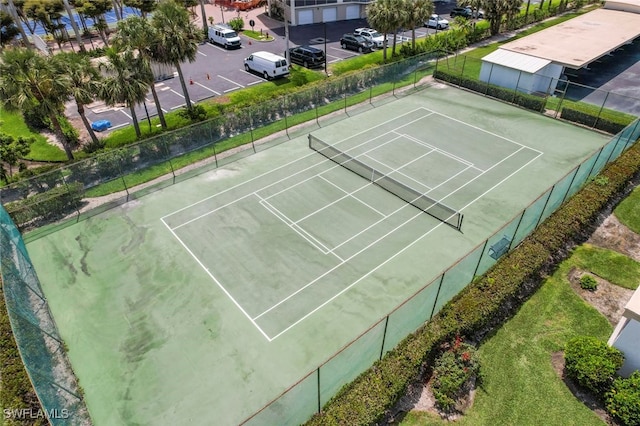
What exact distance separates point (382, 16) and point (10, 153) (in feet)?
98.8

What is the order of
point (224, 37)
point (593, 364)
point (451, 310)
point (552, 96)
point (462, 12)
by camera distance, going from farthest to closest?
1. point (462, 12)
2. point (224, 37)
3. point (552, 96)
4. point (451, 310)
5. point (593, 364)

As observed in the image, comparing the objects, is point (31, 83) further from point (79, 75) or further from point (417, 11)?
point (417, 11)

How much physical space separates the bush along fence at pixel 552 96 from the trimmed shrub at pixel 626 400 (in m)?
20.1

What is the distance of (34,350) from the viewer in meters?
12.5

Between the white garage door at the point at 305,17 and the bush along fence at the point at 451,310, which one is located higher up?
the white garage door at the point at 305,17

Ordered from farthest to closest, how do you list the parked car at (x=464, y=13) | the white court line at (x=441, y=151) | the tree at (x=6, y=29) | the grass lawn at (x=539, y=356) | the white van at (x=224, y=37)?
the parked car at (x=464, y=13) → the white van at (x=224, y=37) → the tree at (x=6, y=29) → the white court line at (x=441, y=151) → the grass lawn at (x=539, y=356)

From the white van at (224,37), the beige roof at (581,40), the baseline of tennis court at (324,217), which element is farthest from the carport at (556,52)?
the white van at (224,37)

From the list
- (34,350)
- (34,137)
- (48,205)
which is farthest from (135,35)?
(34,350)

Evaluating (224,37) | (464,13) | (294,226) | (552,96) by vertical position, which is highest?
(224,37)

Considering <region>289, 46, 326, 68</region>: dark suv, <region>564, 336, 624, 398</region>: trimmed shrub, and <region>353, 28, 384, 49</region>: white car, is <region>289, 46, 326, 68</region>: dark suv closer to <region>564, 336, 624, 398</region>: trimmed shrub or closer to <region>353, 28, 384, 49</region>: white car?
<region>353, 28, 384, 49</region>: white car

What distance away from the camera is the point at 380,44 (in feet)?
142

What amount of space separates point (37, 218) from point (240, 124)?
13.0 metres

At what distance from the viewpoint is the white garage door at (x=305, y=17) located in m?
52.5

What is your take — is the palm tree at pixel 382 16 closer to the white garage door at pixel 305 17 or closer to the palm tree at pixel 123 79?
the white garage door at pixel 305 17
